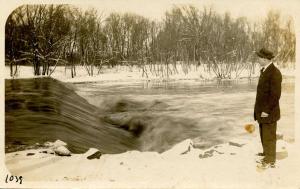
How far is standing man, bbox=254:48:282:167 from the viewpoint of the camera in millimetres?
2869

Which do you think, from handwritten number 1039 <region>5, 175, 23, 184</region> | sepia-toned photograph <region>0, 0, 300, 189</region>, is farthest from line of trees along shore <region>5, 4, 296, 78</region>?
handwritten number 1039 <region>5, 175, 23, 184</region>

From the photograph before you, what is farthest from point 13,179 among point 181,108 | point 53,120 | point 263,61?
point 263,61

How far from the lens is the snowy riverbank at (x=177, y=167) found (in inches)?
113

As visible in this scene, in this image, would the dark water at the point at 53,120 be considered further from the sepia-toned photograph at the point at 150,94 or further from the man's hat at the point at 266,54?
the man's hat at the point at 266,54

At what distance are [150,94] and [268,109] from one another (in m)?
0.68

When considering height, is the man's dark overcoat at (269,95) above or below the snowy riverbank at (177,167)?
above

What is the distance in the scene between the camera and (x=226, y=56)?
9.77 ft

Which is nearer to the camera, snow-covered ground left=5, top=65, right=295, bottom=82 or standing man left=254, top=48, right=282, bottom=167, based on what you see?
standing man left=254, top=48, right=282, bottom=167

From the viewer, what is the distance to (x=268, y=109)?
9.46 ft

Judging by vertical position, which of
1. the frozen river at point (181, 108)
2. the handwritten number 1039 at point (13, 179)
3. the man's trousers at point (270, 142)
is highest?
the frozen river at point (181, 108)

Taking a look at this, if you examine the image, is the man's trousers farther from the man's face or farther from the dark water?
the dark water

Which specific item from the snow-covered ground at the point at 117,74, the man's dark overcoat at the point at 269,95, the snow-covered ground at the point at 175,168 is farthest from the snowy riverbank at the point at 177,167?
the snow-covered ground at the point at 117,74

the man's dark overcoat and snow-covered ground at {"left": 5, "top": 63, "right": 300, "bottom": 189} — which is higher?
the man's dark overcoat

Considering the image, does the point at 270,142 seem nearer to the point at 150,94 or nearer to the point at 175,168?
the point at 175,168
